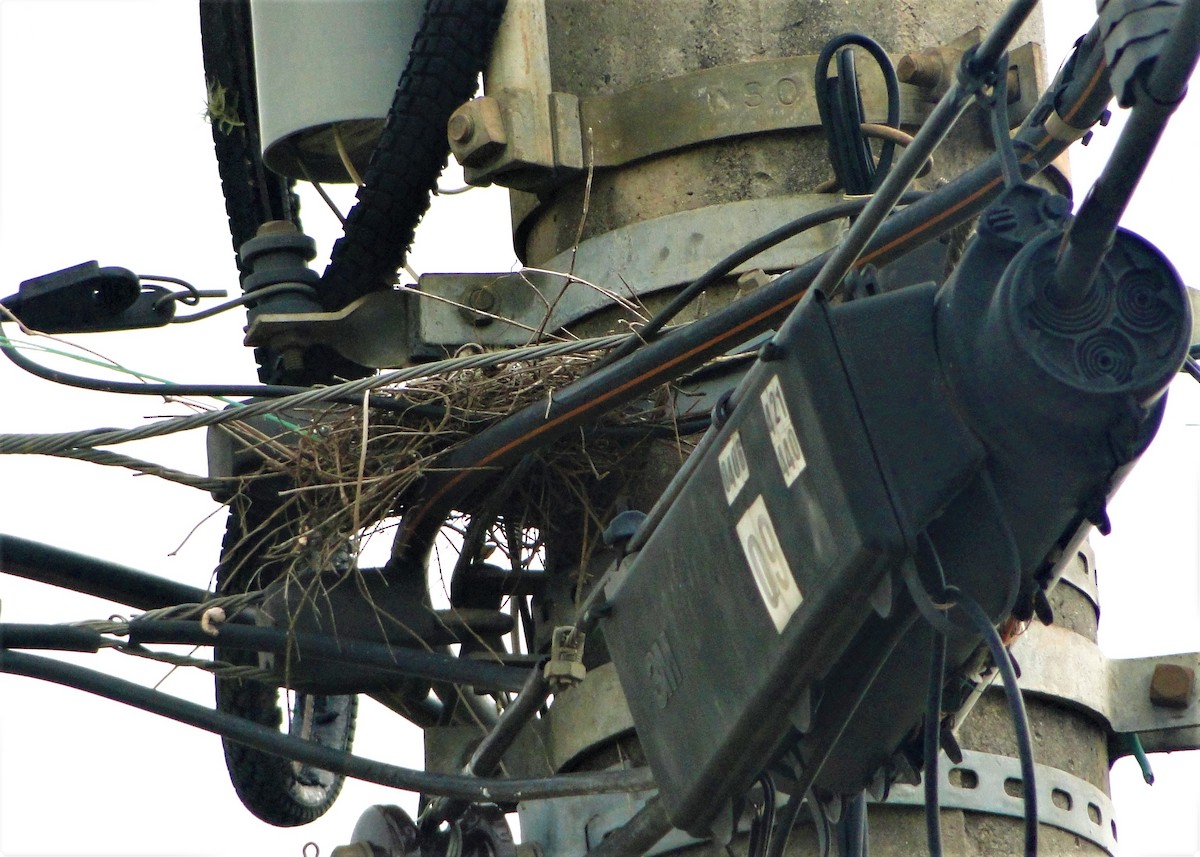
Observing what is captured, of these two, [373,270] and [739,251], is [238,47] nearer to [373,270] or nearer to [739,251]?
[373,270]

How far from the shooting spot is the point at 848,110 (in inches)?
149

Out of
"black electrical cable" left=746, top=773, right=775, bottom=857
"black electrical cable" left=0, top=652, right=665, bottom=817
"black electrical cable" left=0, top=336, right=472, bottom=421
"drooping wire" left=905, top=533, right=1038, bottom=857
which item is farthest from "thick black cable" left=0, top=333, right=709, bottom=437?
"drooping wire" left=905, top=533, right=1038, bottom=857

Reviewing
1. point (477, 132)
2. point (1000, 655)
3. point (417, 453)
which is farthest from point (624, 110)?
point (1000, 655)

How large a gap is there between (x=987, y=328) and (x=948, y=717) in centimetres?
80

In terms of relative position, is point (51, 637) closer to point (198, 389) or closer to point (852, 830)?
point (198, 389)

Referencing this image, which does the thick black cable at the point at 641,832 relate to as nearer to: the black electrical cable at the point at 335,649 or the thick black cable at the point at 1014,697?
the black electrical cable at the point at 335,649

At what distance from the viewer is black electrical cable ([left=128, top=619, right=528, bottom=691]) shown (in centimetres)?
401

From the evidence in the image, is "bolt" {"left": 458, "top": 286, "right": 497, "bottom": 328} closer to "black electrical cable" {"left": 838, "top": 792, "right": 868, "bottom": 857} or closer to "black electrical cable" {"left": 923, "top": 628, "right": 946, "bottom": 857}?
"black electrical cable" {"left": 838, "top": 792, "right": 868, "bottom": 857}

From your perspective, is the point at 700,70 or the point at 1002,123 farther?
the point at 700,70

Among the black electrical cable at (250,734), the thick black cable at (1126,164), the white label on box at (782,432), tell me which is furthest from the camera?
the black electrical cable at (250,734)

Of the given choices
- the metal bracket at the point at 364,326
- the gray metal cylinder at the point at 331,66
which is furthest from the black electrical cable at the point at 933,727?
the gray metal cylinder at the point at 331,66

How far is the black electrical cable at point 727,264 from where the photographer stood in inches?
135

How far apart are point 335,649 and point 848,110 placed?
4.79ft

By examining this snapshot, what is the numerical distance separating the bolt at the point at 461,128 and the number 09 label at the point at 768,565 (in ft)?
6.16
